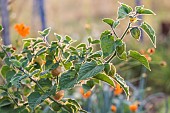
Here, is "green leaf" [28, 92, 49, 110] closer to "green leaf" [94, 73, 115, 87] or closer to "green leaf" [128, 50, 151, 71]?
"green leaf" [94, 73, 115, 87]

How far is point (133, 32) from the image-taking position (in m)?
1.73

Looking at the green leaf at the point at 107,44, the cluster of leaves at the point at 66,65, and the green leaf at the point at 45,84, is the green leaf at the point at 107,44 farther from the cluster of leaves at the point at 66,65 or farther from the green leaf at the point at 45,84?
the green leaf at the point at 45,84

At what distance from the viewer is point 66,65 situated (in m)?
1.96

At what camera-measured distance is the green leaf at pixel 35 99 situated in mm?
1837

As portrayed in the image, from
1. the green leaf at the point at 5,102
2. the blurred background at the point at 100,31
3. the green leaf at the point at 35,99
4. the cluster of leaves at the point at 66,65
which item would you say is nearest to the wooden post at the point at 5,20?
the blurred background at the point at 100,31

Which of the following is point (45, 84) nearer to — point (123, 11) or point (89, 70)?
point (89, 70)

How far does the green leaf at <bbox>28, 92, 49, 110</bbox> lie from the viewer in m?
1.84

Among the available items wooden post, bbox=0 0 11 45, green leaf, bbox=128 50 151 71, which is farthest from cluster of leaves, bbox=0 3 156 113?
wooden post, bbox=0 0 11 45

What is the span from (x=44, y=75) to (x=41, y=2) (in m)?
1.55

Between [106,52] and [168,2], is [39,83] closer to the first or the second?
[106,52]

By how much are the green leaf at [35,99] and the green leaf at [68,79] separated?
0.10m

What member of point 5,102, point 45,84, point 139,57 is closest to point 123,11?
point 139,57

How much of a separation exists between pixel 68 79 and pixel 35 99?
0.17 metres

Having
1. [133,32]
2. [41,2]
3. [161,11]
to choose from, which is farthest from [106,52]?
[161,11]
